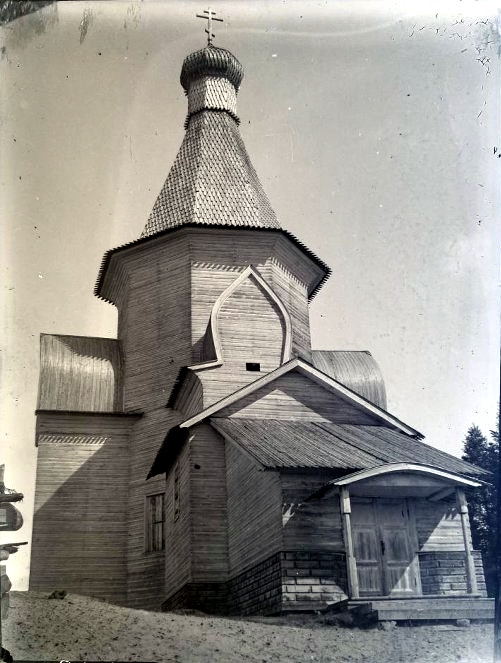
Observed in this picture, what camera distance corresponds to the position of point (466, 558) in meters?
16.1

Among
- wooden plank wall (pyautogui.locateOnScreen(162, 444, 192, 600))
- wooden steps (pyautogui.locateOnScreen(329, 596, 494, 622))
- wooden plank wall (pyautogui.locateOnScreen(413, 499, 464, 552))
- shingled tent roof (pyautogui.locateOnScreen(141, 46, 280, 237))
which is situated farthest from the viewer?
shingled tent roof (pyautogui.locateOnScreen(141, 46, 280, 237))

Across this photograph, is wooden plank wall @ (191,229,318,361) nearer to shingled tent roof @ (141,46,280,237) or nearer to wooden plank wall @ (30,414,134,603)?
shingled tent roof @ (141,46,280,237)

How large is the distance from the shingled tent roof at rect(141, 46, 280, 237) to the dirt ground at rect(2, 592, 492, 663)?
14.2m

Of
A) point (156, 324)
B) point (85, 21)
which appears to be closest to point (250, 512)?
point (156, 324)

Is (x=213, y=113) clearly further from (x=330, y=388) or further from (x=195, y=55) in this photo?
(x=330, y=388)

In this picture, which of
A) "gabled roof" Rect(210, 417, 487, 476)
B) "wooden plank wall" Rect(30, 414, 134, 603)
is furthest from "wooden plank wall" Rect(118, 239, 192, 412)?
"gabled roof" Rect(210, 417, 487, 476)

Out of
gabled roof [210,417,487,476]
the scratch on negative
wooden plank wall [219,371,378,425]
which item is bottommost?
gabled roof [210,417,487,476]

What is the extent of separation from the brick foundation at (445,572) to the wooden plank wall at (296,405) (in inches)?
178

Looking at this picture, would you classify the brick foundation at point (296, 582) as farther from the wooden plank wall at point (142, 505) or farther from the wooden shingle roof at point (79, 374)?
the wooden shingle roof at point (79, 374)

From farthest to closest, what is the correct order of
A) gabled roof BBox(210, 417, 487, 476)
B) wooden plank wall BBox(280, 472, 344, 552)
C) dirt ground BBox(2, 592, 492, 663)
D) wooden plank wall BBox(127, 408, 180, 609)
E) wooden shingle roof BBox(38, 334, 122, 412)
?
wooden shingle roof BBox(38, 334, 122, 412), wooden plank wall BBox(127, 408, 180, 609), gabled roof BBox(210, 417, 487, 476), wooden plank wall BBox(280, 472, 344, 552), dirt ground BBox(2, 592, 492, 663)

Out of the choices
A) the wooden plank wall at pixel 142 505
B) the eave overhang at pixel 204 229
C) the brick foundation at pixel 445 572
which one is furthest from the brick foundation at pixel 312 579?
the eave overhang at pixel 204 229

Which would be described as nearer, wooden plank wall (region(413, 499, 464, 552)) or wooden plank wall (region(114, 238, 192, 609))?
wooden plank wall (region(413, 499, 464, 552))

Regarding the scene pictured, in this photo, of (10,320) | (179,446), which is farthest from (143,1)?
(179,446)

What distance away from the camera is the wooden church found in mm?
16422
